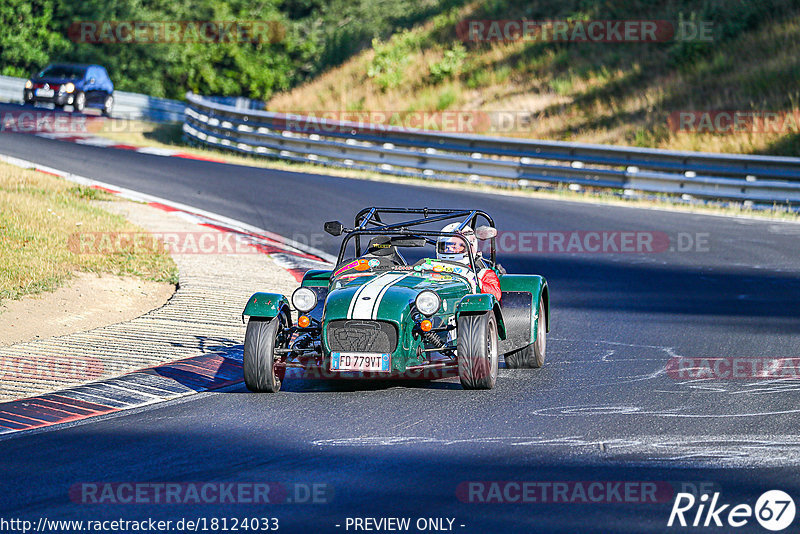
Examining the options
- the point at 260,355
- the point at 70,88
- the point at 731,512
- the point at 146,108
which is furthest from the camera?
the point at 146,108

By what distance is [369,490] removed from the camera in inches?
232

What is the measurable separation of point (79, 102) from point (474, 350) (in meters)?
28.9

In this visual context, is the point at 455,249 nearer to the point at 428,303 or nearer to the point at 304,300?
the point at 428,303

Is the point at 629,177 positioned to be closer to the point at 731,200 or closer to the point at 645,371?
the point at 731,200

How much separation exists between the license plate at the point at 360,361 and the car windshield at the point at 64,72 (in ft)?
93.7

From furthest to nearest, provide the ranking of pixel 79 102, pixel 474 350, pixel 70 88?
pixel 79 102
pixel 70 88
pixel 474 350

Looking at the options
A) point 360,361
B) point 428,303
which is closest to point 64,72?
point 428,303

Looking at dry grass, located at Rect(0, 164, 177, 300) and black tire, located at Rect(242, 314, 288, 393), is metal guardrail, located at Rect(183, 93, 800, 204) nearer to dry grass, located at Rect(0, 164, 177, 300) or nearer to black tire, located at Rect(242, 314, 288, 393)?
dry grass, located at Rect(0, 164, 177, 300)

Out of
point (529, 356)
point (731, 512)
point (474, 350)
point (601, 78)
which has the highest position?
point (601, 78)

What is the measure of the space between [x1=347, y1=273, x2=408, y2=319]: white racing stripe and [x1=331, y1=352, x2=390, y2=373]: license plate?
0.94ft

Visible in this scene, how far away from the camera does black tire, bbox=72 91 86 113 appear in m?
34.3

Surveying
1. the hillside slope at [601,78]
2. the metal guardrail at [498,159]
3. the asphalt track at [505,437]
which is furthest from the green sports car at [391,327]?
the hillside slope at [601,78]

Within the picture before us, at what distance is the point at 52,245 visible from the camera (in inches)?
547

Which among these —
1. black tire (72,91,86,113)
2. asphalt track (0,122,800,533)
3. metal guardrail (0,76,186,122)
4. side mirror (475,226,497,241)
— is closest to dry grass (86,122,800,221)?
black tire (72,91,86,113)
